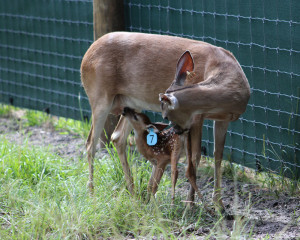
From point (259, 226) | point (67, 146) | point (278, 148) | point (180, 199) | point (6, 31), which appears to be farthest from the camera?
point (6, 31)

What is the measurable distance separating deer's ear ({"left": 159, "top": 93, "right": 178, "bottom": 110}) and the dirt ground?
2.61 ft

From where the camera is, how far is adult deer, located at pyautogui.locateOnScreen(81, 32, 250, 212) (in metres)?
5.08

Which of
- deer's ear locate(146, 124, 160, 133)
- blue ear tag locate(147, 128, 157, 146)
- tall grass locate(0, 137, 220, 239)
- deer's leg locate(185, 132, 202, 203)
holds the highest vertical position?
deer's ear locate(146, 124, 160, 133)

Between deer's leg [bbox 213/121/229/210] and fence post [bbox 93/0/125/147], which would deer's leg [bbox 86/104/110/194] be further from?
fence post [bbox 93/0/125/147]

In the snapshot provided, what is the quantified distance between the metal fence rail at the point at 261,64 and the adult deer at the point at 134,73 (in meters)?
0.87

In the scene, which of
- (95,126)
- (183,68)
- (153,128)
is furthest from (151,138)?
(183,68)

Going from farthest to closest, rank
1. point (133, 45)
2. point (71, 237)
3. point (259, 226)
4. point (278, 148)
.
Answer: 1. point (278, 148)
2. point (133, 45)
3. point (259, 226)
4. point (71, 237)

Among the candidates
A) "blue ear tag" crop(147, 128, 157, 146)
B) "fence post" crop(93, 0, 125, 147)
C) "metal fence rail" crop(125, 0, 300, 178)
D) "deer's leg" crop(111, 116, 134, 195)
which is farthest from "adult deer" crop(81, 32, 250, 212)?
"fence post" crop(93, 0, 125, 147)

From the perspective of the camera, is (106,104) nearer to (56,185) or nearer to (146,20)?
(56,185)

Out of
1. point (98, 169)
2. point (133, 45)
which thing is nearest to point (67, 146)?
point (98, 169)

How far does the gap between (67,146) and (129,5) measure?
77.4 inches

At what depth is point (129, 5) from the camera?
7.23m

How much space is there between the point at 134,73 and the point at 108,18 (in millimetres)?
1752

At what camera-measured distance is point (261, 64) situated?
19.5 ft
